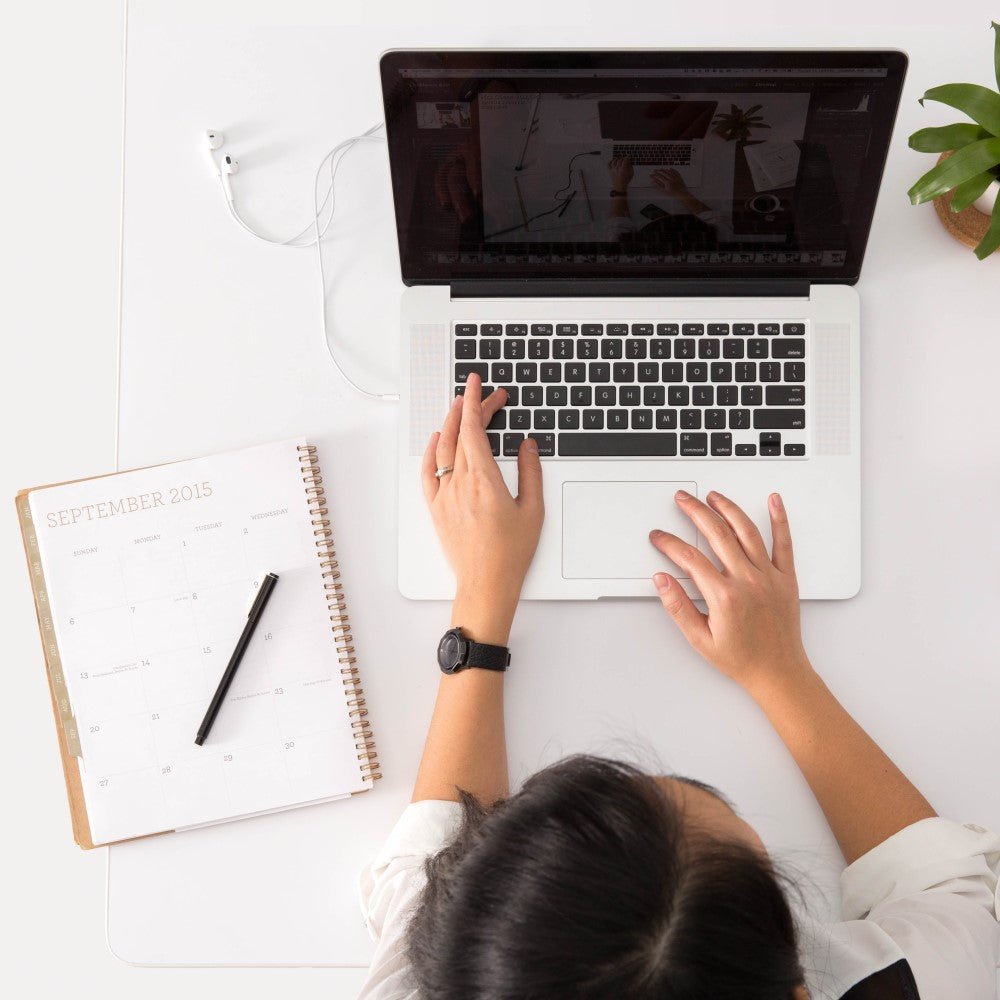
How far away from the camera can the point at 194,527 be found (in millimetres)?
799

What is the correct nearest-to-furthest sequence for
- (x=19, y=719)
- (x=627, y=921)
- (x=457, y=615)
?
1. (x=627, y=921)
2. (x=457, y=615)
3. (x=19, y=719)

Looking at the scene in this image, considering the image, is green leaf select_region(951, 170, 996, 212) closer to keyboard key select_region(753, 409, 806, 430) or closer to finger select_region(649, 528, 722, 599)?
keyboard key select_region(753, 409, 806, 430)

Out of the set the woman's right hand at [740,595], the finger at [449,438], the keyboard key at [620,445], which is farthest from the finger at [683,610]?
the finger at [449,438]

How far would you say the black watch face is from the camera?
2.47 ft

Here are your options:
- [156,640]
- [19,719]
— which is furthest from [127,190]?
[19,719]

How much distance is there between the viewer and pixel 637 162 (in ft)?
2.32

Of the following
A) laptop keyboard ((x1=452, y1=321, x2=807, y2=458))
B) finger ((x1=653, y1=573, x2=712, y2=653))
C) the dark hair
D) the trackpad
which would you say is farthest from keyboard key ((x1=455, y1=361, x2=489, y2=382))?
the dark hair

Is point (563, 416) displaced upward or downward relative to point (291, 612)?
upward

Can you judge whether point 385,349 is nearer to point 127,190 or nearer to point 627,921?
point 127,190

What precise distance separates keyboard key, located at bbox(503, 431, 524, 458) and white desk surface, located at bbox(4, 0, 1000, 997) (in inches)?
4.4

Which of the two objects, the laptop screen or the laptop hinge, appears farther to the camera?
the laptop hinge

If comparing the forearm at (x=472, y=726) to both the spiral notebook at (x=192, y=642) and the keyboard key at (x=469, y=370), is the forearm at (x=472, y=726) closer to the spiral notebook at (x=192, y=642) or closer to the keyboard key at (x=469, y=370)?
the spiral notebook at (x=192, y=642)

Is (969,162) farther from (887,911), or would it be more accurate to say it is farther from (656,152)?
(887,911)

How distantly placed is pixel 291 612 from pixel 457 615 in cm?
15
